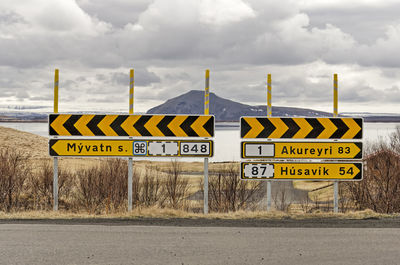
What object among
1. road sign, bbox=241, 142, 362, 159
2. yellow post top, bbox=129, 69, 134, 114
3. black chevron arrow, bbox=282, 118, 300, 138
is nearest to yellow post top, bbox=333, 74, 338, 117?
road sign, bbox=241, 142, 362, 159

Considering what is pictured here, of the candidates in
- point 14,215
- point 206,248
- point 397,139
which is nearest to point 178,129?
point 14,215

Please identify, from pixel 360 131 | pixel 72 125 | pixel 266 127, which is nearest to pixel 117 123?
pixel 72 125

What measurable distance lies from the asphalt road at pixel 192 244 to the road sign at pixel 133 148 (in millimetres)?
2588

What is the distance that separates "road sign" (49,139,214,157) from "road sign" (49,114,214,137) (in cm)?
19

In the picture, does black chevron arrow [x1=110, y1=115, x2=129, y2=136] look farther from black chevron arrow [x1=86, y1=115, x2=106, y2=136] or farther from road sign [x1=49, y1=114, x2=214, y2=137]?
black chevron arrow [x1=86, y1=115, x2=106, y2=136]

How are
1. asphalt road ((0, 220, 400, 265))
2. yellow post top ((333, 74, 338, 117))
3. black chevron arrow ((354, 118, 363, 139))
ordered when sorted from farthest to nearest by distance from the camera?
yellow post top ((333, 74, 338, 117)), black chevron arrow ((354, 118, 363, 139)), asphalt road ((0, 220, 400, 265))

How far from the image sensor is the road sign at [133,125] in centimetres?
1184

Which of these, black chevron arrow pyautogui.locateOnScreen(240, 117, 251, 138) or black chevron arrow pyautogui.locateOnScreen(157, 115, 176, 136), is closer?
black chevron arrow pyautogui.locateOnScreen(240, 117, 251, 138)

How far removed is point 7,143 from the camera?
53969mm

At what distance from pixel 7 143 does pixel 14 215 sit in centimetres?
4688

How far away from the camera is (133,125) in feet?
39.0

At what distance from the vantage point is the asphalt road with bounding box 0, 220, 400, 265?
669 cm

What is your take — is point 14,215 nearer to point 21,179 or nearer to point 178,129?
point 178,129

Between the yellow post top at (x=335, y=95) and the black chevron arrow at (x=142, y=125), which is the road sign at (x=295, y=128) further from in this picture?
the black chevron arrow at (x=142, y=125)
